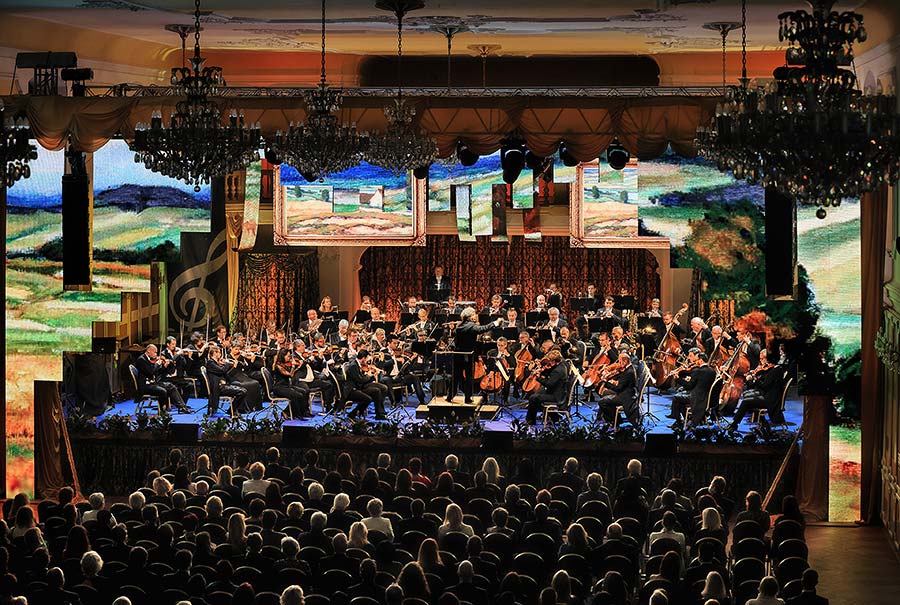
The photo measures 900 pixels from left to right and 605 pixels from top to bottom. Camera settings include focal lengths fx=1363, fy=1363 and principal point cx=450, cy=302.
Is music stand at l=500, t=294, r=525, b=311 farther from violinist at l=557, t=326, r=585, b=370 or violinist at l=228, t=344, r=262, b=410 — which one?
violinist at l=228, t=344, r=262, b=410

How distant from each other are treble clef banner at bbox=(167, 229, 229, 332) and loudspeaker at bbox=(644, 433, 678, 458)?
26.5 feet

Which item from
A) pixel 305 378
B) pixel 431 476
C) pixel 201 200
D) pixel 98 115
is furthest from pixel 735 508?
pixel 98 115

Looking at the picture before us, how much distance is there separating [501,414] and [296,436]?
317cm

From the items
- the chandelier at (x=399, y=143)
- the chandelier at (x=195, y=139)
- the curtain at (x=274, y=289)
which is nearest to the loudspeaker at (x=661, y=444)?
the chandelier at (x=399, y=143)

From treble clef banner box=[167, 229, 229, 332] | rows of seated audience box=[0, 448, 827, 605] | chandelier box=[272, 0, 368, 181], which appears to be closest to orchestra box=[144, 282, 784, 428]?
treble clef banner box=[167, 229, 229, 332]

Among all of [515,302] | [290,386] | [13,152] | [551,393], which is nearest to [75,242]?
[290,386]

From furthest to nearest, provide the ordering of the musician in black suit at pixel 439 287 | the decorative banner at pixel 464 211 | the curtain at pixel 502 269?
the curtain at pixel 502 269 → the musician in black suit at pixel 439 287 → the decorative banner at pixel 464 211

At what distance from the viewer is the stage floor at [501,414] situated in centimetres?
1848

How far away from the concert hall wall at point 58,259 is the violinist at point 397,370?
328cm

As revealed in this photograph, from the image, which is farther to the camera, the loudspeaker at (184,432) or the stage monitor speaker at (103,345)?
the stage monitor speaker at (103,345)

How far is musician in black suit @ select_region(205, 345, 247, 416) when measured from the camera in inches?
746

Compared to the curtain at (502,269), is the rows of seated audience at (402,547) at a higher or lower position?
lower

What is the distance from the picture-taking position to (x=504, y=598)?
970 cm

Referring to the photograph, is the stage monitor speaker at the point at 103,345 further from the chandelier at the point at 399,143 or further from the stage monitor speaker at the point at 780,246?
the stage monitor speaker at the point at 780,246
